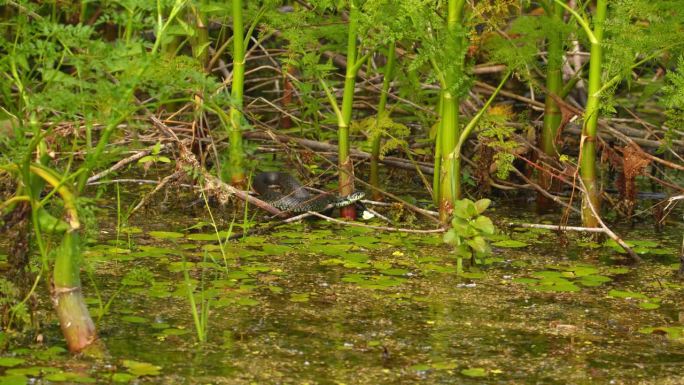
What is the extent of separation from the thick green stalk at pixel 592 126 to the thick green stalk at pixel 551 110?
554mm

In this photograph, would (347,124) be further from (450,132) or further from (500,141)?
(500,141)

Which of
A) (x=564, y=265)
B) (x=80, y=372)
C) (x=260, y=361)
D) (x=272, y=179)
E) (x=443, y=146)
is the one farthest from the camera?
(x=272, y=179)

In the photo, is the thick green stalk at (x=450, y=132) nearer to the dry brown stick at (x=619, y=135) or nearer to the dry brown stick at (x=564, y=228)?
the dry brown stick at (x=564, y=228)

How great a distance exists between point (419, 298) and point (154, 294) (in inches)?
45.5

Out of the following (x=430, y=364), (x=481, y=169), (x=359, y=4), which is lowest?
(x=430, y=364)

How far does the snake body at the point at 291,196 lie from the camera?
6.52 meters

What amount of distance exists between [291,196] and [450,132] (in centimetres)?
135

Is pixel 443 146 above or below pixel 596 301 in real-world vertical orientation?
above

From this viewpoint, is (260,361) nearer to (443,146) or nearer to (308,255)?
(308,255)

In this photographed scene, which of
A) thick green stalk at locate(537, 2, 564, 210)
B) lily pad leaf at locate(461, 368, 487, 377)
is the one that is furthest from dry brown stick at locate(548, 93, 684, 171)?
lily pad leaf at locate(461, 368, 487, 377)

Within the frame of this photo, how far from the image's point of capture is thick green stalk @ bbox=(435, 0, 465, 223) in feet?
19.1

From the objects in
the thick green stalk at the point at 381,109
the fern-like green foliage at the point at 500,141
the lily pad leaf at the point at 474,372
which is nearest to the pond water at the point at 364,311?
the lily pad leaf at the point at 474,372

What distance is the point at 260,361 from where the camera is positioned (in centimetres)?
391

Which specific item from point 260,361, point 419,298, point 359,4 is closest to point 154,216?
point 359,4
